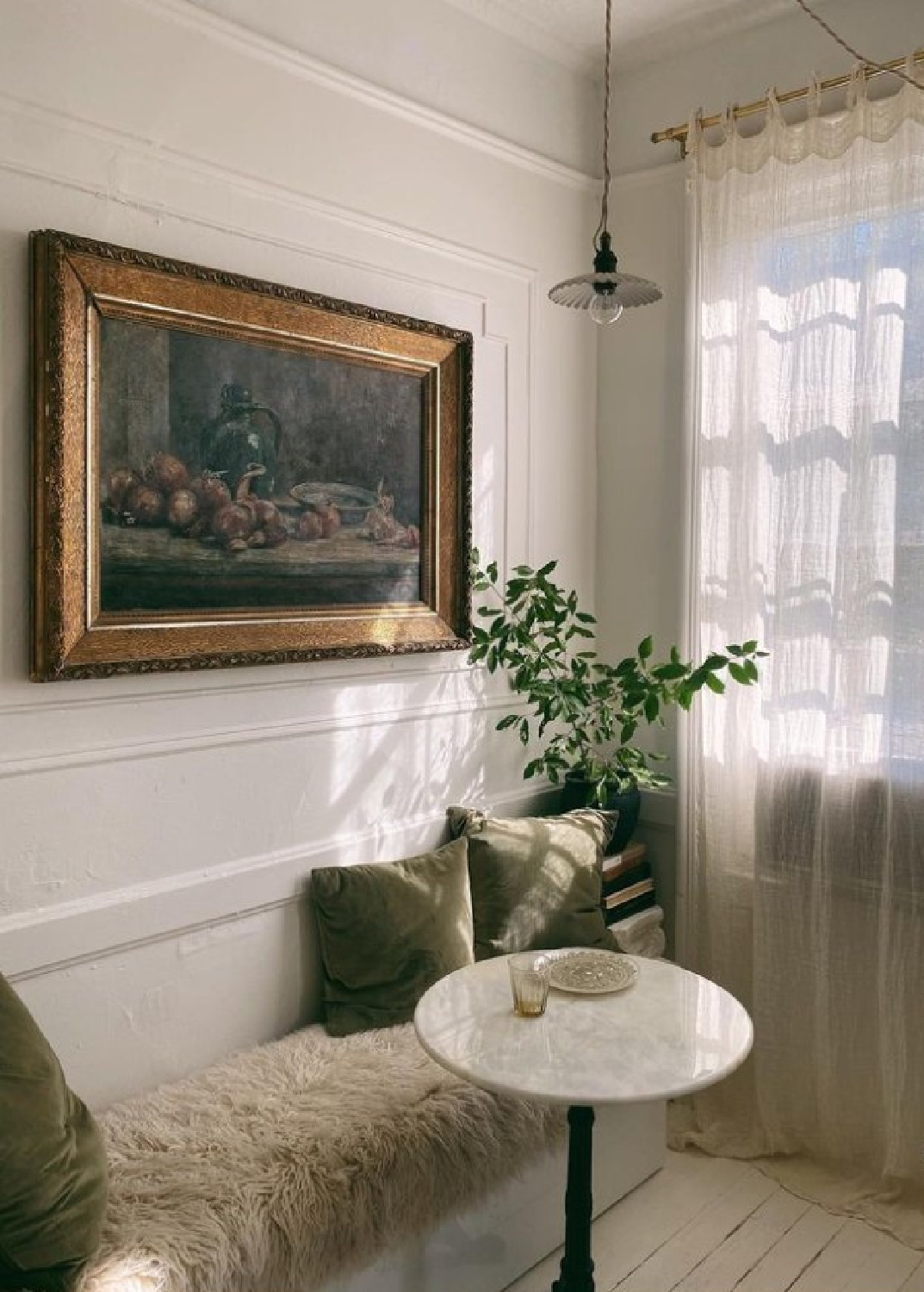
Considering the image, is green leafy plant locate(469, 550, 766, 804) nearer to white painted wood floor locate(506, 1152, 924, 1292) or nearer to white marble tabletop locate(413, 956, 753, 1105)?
white marble tabletop locate(413, 956, 753, 1105)

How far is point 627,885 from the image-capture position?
307 cm

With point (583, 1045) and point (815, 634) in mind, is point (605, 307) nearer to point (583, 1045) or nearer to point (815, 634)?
point (815, 634)

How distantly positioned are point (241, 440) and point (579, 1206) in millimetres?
1650

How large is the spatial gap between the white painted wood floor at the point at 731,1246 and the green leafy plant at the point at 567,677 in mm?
996

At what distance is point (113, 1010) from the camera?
2.14 m

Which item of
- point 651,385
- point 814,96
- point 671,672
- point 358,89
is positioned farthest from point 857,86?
point 671,672

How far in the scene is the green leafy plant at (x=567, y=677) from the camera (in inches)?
111

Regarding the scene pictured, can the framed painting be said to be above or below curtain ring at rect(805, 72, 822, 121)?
below

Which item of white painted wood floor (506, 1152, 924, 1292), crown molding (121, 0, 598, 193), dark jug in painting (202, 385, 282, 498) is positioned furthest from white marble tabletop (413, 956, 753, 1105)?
crown molding (121, 0, 598, 193)

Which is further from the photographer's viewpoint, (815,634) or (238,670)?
→ (815,634)

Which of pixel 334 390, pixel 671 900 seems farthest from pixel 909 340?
pixel 671 900

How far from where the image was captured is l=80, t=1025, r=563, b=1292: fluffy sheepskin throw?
1.71m

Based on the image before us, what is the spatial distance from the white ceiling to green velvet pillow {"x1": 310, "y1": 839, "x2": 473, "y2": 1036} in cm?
222

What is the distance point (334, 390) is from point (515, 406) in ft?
2.33
